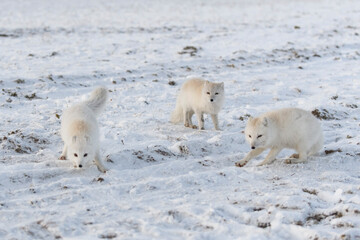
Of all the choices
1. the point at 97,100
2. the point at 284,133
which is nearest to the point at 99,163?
the point at 97,100

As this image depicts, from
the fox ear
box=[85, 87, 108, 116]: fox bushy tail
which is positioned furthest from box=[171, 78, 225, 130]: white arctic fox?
the fox ear

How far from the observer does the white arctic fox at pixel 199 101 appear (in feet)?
28.2

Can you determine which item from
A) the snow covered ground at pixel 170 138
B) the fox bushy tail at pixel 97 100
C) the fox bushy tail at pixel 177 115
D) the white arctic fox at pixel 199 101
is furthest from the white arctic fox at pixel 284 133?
the fox bushy tail at pixel 177 115

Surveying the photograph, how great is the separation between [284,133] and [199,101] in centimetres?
264

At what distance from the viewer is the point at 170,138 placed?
7.61m

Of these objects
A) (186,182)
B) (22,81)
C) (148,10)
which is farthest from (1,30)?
(186,182)

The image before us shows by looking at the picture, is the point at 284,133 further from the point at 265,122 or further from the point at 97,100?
the point at 97,100

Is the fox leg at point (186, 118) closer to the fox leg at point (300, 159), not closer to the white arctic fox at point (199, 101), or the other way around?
the white arctic fox at point (199, 101)

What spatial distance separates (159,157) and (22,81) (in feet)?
19.0

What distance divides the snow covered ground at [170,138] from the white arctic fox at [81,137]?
0.65 ft

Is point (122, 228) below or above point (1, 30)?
below

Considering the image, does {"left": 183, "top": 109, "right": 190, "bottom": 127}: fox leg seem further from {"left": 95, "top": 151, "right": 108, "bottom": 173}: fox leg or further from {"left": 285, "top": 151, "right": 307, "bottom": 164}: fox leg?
{"left": 95, "top": 151, "right": 108, "bottom": 173}: fox leg

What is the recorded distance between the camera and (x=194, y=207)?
473 centimetres

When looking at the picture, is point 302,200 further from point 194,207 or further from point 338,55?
point 338,55
